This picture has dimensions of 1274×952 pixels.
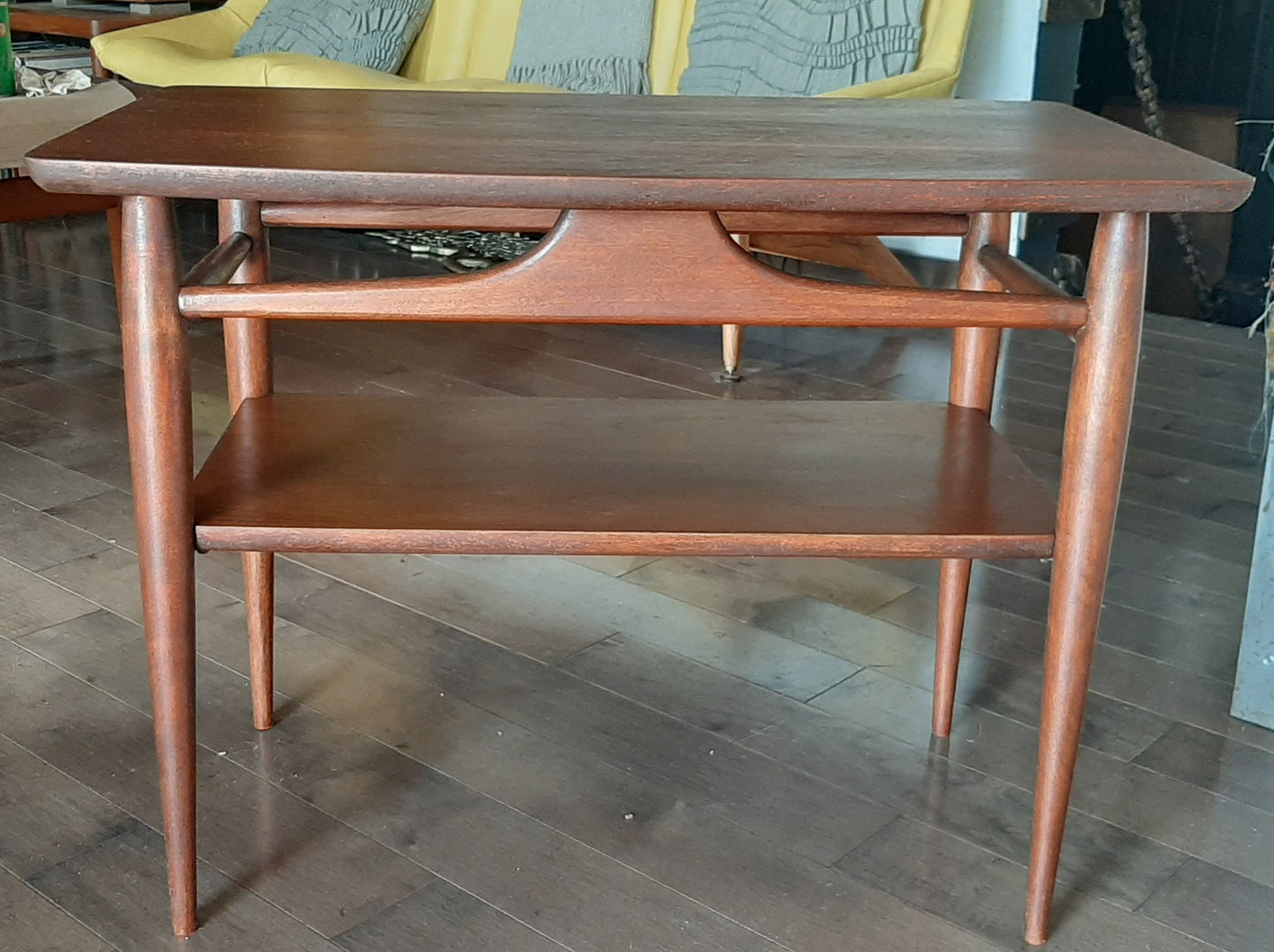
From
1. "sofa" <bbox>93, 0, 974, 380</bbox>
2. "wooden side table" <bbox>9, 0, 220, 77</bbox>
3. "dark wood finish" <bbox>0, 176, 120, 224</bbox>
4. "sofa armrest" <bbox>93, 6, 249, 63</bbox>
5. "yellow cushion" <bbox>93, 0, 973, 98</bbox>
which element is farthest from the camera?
"wooden side table" <bbox>9, 0, 220, 77</bbox>

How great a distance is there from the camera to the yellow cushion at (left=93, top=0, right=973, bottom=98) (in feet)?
9.54

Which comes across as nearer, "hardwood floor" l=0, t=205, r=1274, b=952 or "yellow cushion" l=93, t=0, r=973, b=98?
"hardwood floor" l=0, t=205, r=1274, b=952

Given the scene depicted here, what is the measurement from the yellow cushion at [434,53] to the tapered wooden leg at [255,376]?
5.59ft

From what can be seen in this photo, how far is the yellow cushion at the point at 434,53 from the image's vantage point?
2908 mm

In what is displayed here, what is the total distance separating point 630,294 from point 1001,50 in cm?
272

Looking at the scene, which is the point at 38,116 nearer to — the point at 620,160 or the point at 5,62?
the point at 5,62

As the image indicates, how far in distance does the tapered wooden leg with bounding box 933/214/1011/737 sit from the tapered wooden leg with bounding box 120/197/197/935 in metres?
0.61

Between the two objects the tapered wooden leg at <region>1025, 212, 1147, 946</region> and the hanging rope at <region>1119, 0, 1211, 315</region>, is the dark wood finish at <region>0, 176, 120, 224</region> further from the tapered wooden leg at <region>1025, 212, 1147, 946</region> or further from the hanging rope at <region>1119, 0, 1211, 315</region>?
the hanging rope at <region>1119, 0, 1211, 315</region>

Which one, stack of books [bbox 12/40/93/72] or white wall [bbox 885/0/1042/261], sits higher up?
white wall [bbox 885/0/1042/261]

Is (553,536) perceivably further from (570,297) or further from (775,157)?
(775,157)

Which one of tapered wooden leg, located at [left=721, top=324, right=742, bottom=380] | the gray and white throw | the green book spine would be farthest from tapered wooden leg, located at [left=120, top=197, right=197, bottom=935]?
the gray and white throw

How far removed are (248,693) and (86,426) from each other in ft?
3.26

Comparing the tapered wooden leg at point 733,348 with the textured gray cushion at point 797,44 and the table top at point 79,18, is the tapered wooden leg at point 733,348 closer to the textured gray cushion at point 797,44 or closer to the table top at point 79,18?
the textured gray cushion at point 797,44

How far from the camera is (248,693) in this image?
150 cm
